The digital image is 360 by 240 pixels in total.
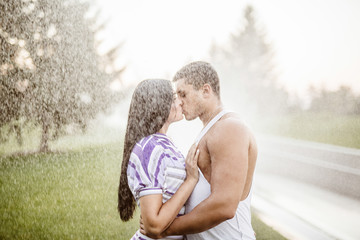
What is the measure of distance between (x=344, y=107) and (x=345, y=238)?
23.4 meters

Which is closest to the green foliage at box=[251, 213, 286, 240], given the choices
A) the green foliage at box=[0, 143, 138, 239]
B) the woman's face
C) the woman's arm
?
the green foliage at box=[0, 143, 138, 239]

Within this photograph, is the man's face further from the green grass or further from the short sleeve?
the green grass

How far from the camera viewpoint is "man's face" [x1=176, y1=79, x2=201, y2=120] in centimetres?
265

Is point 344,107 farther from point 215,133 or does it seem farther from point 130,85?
point 215,133

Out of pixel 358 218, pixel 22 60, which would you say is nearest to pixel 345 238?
pixel 358 218

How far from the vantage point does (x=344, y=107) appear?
25.2 m

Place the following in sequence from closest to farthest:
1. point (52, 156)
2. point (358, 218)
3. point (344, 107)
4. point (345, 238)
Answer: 1. point (345, 238)
2. point (358, 218)
3. point (52, 156)
4. point (344, 107)

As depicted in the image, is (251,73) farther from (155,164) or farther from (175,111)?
(155,164)

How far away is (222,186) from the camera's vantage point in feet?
6.28

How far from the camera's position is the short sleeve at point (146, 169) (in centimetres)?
187

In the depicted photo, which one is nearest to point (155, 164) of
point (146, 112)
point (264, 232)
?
point (146, 112)

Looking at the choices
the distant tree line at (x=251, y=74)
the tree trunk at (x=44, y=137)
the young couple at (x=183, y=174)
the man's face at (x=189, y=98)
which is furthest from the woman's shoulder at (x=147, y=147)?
the distant tree line at (x=251, y=74)

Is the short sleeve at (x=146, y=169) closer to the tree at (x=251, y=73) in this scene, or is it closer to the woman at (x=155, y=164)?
the woman at (x=155, y=164)

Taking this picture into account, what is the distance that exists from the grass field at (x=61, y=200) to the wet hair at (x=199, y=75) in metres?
3.00
